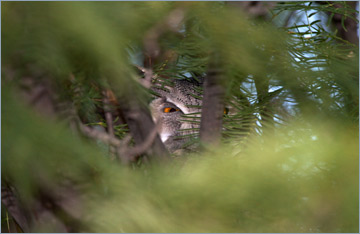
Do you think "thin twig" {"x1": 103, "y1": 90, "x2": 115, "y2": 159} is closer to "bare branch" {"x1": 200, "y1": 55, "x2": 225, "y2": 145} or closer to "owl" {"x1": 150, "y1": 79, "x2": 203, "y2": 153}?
"bare branch" {"x1": 200, "y1": 55, "x2": 225, "y2": 145}

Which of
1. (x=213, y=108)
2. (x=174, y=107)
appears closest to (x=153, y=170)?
(x=213, y=108)

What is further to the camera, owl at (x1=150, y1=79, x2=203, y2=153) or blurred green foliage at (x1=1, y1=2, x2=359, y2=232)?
owl at (x1=150, y1=79, x2=203, y2=153)

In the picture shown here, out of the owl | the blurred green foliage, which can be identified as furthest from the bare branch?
the owl

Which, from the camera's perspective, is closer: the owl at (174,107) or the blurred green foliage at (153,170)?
the blurred green foliage at (153,170)

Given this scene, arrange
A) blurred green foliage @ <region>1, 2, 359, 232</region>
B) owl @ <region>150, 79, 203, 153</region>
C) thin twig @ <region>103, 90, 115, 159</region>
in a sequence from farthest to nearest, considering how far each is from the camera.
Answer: owl @ <region>150, 79, 203, 153</region>, thin twig @ <region>103, 90, 115, 159</region>, blurred green foliage @ <region>1, 2, 359, 232</region>

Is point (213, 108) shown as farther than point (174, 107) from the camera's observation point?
No

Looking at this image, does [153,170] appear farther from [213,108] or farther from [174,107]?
[174,107]

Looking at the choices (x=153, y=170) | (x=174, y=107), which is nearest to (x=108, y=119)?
(x=153, y=170)

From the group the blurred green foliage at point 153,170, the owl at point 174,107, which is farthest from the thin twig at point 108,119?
the owl at point 174,107

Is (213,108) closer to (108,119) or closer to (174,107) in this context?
(108,119)

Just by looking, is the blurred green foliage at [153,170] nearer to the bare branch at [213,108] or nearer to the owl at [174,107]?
the bare branch at [213,108]

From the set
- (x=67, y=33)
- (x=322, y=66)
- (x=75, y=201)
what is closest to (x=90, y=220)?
(x=75, y=201)

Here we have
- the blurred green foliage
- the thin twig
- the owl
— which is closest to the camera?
the blurred green foliage

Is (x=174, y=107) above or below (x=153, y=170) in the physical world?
above
